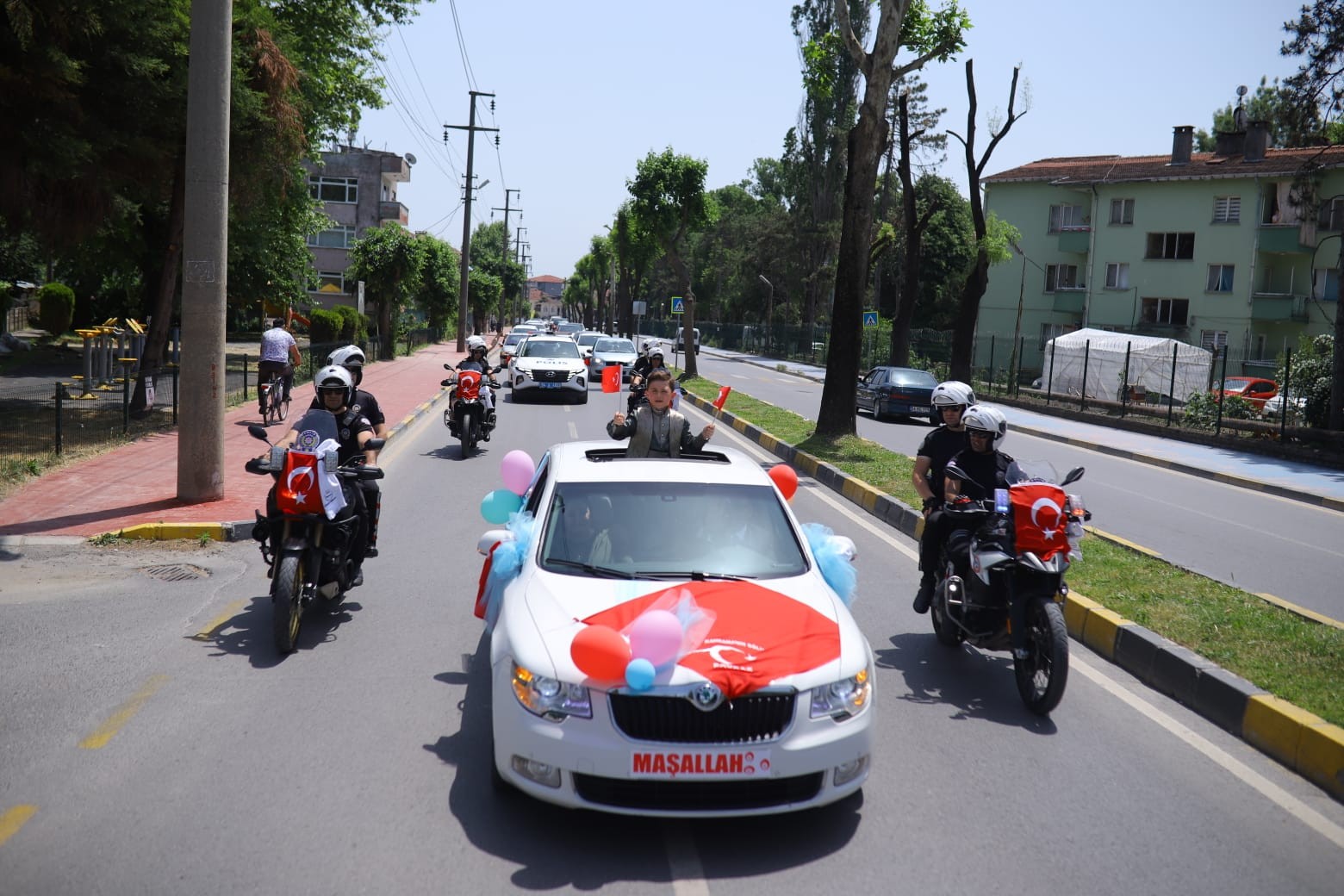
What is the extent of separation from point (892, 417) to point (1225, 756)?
23.0m

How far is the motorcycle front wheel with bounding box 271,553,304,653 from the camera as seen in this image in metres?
6.59

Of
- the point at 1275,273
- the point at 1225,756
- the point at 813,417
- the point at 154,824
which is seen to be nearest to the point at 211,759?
the point at 154,824

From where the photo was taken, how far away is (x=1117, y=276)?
50.8m

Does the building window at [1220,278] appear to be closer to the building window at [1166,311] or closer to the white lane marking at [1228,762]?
the building window at [1166,311]

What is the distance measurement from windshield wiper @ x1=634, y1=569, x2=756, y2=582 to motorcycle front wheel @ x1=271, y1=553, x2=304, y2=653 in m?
2.46

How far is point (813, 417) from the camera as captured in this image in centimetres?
2695

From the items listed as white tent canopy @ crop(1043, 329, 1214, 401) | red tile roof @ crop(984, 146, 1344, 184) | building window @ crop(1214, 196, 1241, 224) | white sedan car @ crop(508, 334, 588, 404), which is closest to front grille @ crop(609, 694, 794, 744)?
white sedan car @ crop(508, 334, 588, 404)

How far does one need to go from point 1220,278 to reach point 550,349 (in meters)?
31.8

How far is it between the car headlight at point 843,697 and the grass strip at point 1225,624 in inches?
107

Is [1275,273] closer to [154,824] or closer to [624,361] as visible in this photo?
[624,361]

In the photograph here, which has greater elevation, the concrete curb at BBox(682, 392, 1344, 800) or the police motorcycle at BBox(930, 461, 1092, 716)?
the police motorcycle at BBox(930, 461, 1092, 716)

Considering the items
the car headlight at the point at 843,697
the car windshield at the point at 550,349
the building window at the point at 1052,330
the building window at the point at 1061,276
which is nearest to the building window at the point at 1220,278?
the building window at the point at 1052,330

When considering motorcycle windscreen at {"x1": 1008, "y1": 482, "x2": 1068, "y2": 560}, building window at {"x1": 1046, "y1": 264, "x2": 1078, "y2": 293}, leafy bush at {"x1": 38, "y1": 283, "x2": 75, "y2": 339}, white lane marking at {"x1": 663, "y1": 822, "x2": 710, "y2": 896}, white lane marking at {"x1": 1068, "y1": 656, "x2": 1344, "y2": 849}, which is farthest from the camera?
building window at {"x1": 1046, "y1": 264, "x2": 1078, "y2": 293}

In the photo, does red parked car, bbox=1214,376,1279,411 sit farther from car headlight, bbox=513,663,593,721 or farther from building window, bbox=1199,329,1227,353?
car headlight, bbox=513,663,593,721
